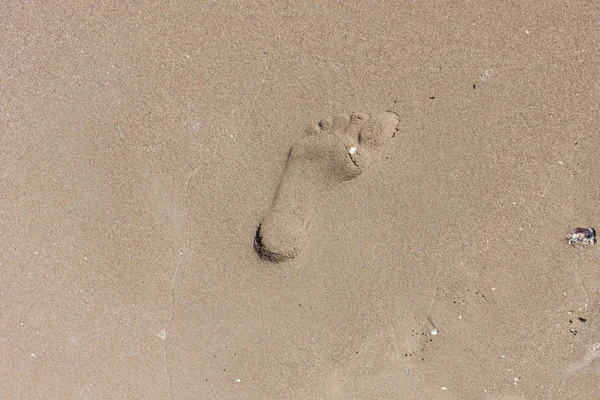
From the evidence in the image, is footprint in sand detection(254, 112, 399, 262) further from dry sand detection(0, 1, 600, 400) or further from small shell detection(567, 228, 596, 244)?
small shell detection(567, 228, 596, 244)

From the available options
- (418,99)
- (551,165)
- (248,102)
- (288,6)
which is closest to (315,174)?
(248,102)

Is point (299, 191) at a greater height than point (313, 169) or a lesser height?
lesser

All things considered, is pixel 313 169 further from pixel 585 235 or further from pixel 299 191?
pixel 585 235

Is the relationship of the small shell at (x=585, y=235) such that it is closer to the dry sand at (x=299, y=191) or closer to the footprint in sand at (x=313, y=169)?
the dry sand at (x=299, y=191)

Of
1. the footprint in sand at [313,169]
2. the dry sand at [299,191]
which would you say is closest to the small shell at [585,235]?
the dry sand at [299,191]

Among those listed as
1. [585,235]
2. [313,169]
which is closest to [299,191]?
[313,169]
